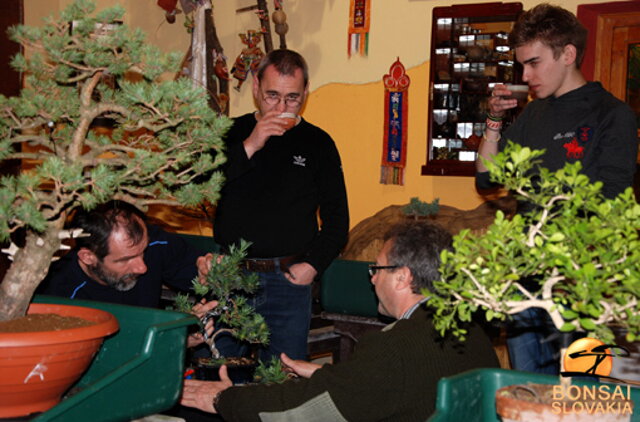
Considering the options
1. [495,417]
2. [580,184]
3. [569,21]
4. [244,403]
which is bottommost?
[244,403]

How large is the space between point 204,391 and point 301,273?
0.89 m

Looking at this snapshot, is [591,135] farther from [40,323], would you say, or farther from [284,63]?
[40,323]

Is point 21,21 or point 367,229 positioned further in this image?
point 367,229

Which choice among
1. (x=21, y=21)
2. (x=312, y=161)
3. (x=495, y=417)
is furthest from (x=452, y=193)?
(x=495, y=417)

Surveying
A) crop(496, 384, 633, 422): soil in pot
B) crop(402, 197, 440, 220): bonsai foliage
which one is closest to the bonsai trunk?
crop(496, 384, 633, 422): soil in pot

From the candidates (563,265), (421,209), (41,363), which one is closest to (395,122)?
(421,209)

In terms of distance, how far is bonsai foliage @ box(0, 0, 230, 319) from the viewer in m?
1.39

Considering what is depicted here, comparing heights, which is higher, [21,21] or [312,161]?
[21,21]

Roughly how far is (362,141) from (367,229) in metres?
0.62

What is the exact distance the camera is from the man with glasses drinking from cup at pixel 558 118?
195 cm

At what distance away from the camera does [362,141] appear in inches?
171

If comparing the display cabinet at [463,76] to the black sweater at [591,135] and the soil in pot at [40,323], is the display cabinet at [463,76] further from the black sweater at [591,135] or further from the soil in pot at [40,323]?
the soil in pot at [40,323]

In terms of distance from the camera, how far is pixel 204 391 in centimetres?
163

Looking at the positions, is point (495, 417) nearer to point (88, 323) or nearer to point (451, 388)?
point (451, 388)
